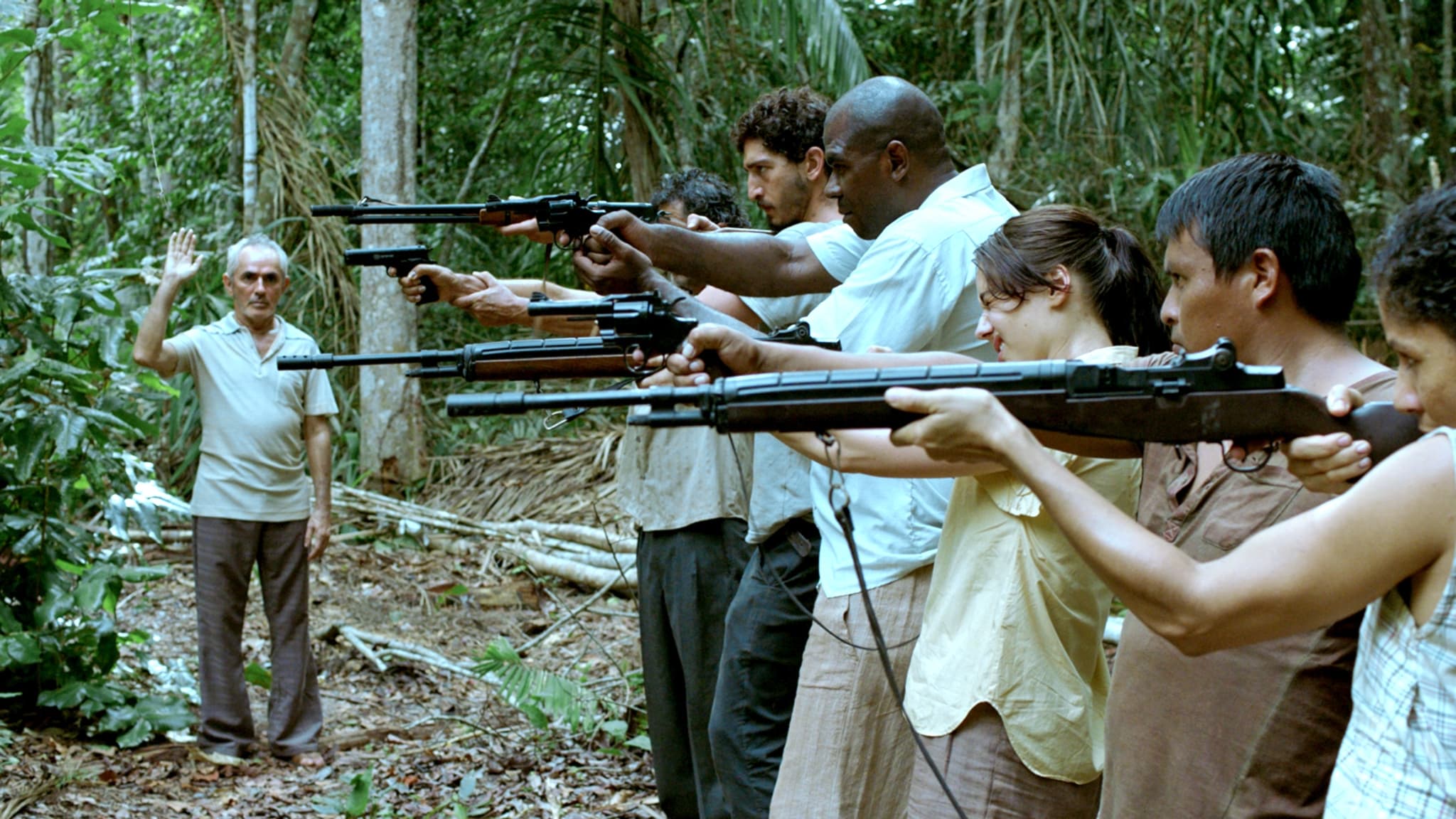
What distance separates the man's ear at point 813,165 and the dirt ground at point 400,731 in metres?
2.50

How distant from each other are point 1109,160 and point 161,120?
7.70 m

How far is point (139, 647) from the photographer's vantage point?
670 cm

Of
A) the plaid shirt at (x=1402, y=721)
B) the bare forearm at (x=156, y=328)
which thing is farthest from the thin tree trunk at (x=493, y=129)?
the plaid shirt at (x=1402, y=721)

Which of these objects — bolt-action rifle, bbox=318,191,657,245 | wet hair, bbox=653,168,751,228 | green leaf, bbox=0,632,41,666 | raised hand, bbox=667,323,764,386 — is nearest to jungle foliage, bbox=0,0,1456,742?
green leaf, bbox=0,632,41,666

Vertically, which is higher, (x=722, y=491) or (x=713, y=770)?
(x=722, y=491)

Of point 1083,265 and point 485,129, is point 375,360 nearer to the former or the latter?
point 1083,265

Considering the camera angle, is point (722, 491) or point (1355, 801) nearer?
point (1355, 801)

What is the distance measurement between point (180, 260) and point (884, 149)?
3537mm

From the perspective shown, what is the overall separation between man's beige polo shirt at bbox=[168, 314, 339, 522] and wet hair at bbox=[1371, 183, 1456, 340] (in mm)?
4866

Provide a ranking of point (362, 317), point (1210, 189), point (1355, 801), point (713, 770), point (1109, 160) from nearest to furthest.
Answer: point (1355, 801), point (1210, 189), point (713, 770), point (1109, 160), point (362, 317)

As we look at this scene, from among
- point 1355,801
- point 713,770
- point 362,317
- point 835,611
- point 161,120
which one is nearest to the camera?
point 1355,801

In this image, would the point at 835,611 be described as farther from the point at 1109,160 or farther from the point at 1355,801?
the point at 1109,160

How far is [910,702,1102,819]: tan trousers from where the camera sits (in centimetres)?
247

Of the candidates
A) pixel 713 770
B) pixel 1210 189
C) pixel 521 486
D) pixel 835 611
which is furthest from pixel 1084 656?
pixel 521 486
